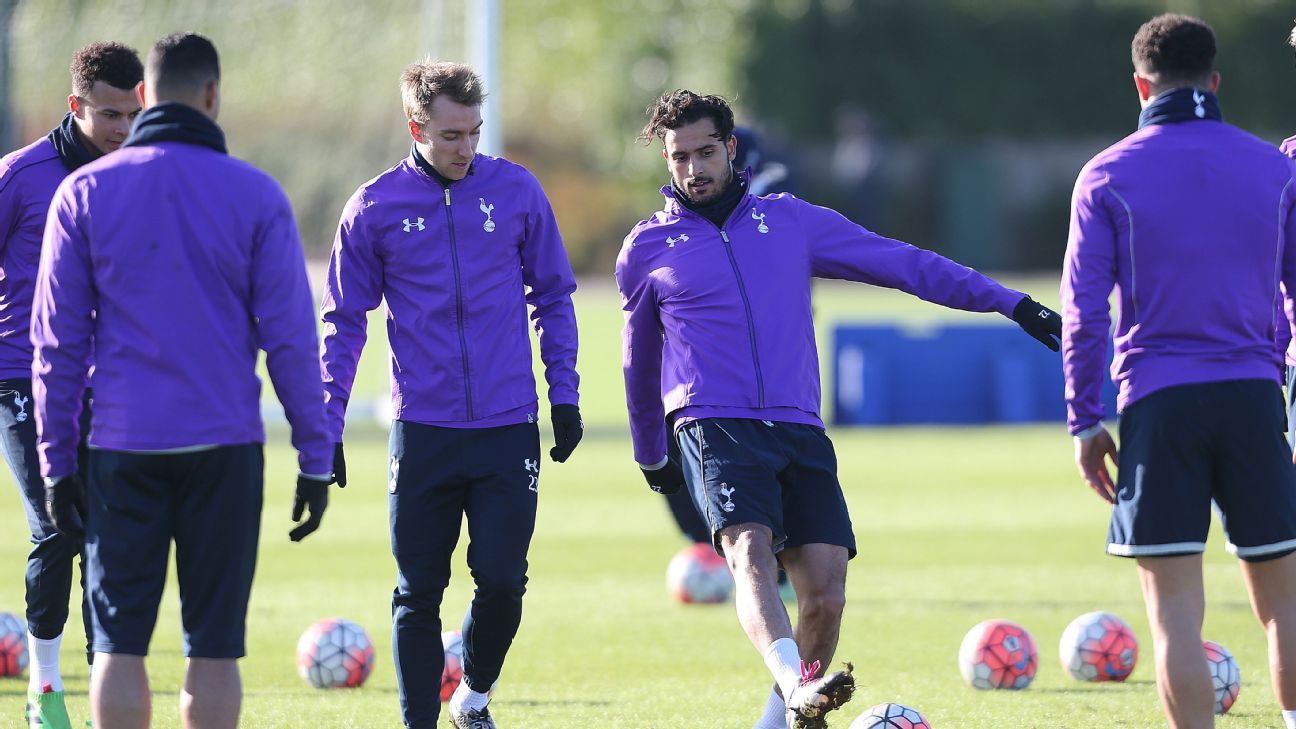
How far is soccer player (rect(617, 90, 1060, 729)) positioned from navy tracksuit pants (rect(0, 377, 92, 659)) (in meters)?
2.18

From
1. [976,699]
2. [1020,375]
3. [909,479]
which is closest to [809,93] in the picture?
[1020,375]

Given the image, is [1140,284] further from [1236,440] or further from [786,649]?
[786,649]

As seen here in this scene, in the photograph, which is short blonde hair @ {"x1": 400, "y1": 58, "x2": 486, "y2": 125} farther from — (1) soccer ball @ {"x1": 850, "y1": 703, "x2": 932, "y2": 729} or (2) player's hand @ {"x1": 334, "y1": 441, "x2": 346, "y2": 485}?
(1) soccer ball @ {"x1": 850, "y1": 703, "x2": 932, "y2": 729}

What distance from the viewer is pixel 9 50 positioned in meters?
17.7

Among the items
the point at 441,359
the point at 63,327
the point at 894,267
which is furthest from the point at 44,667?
the point at 894,267

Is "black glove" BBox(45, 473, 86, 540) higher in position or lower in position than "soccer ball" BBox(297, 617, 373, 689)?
higher

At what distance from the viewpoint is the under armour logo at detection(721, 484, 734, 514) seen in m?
6.63

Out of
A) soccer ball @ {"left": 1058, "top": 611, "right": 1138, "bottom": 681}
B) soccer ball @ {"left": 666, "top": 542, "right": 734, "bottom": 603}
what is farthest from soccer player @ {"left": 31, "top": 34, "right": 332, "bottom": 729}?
soccer ball @ {"left": 666, "top": 542, "right": 734, "bottom": 603}

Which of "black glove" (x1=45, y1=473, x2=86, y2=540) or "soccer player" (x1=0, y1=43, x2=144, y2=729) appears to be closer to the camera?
"black glove" (x1=45, y1=473, x2=86, y2=540)

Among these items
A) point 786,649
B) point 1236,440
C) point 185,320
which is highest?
point 185,320

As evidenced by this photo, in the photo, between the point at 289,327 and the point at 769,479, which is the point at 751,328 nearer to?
the point at 769,479

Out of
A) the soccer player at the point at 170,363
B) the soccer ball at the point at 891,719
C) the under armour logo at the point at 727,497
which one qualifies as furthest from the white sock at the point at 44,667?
the soccer ball at the point at 891,719

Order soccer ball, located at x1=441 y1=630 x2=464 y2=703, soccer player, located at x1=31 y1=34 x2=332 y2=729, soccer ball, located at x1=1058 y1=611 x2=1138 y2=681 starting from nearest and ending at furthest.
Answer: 1. soccer player, located at x1=31 y1=34 x2=332 y2=729
2. soccer ball, located at x1=441 y1=630 x2=464 y2=703
3. soccer ball, located at x1=1058 y1=611 x2=1138 y2=681

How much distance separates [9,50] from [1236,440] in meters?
14.4
